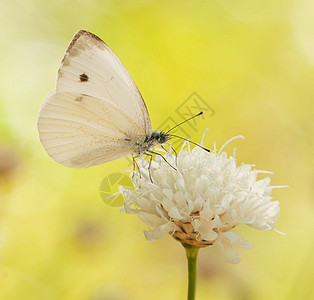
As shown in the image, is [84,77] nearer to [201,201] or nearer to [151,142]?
[151,142]

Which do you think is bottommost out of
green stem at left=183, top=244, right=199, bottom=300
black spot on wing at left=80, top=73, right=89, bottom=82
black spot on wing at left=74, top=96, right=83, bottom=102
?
green stem at left=183, top=244, right=199, bottom=300

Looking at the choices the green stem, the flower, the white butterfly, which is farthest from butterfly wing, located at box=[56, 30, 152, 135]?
the green stem

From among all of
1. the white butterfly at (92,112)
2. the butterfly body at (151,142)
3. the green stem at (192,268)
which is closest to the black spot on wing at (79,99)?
the white butterfly at (92,112)

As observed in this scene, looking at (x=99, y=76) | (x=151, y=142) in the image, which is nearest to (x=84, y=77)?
(x=99, y=76)

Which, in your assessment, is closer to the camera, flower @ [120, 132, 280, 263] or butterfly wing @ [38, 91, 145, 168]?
flower @ [120, 132, 280, 263]

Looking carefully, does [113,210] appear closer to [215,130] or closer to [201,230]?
[215,130]

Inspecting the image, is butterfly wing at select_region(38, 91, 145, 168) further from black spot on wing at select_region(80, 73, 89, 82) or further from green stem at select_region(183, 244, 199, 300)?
green stem at select_region(183, 244, 199, 300)
